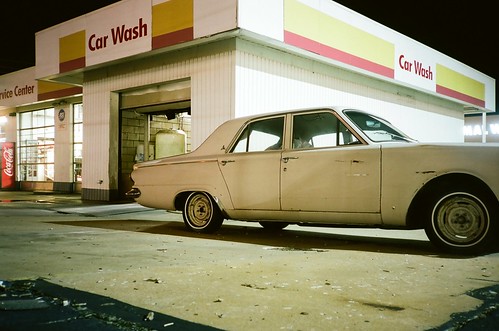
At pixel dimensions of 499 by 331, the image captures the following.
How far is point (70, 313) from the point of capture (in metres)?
2.75

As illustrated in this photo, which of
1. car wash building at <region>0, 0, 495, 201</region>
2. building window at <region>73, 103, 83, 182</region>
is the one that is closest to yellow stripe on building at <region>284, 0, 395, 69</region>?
car wash building at <region>0, 0, 495, 201</region>

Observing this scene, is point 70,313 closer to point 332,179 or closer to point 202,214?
point 332,179

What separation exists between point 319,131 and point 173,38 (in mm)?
5493

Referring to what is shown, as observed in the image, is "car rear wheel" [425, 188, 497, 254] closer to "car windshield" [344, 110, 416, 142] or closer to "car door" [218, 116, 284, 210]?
"car windshield" [344, 110, 416, 142]

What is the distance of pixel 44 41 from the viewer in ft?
44.6

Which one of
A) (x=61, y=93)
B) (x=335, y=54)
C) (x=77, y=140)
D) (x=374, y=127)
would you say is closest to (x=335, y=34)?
(x=335, y=54)

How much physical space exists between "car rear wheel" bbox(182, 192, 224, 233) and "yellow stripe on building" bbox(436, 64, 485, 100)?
1280 centimetres

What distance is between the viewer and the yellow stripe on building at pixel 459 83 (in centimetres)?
1659

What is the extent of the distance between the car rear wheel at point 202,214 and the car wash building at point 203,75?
12.2 feet

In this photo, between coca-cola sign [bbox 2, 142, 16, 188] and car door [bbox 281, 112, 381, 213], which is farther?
coca-cola sign [bbox 2, 142, 16, 188]

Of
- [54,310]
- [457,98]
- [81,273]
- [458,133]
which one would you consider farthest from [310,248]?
[458,133]

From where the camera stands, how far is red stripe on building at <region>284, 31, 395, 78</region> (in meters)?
10.2

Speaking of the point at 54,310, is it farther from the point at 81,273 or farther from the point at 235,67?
the point at 235,67

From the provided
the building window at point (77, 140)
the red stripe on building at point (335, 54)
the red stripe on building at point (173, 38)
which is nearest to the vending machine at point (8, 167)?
the building window at point (77, 140)
